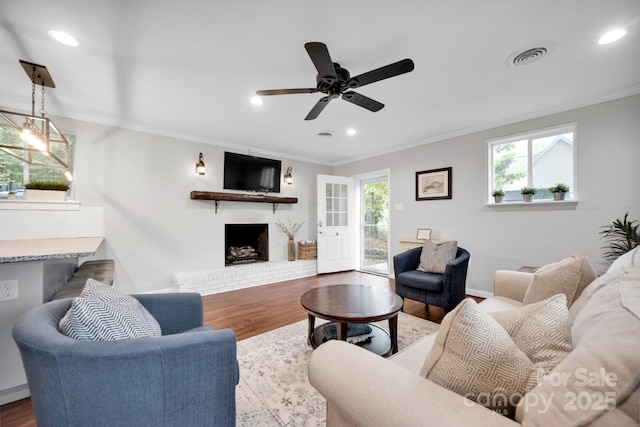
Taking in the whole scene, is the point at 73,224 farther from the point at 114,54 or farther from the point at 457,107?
the point at 457,107

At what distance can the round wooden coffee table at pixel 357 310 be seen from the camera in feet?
5.95

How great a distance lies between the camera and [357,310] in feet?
6.22

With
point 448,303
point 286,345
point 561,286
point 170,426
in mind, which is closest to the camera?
point 170,426

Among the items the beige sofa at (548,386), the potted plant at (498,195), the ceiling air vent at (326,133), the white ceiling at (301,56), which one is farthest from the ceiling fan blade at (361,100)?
the potted plant at (498,195)

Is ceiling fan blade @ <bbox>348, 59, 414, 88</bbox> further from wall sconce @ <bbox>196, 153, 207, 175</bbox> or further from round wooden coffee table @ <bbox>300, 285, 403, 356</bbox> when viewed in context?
wall sconce @ <bbox>196, 153, 207, 175</bbox>

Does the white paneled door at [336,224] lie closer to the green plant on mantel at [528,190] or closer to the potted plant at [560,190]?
the green plant on mantel at [528,190]

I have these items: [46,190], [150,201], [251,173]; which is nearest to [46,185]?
[46,190]

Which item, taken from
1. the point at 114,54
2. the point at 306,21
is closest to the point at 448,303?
the point at 306,21

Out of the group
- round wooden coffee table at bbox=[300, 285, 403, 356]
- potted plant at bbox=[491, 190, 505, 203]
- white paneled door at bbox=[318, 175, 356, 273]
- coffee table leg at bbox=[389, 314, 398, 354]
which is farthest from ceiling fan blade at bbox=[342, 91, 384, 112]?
white paneled door at bbox=[318, 175, 356, 273]

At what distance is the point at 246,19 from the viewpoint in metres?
1.70

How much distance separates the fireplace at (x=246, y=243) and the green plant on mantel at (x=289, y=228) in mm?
287

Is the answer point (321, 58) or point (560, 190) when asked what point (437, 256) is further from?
point (321, 58)

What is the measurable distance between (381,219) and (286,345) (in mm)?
3544

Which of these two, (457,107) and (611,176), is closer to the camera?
(611,176)
